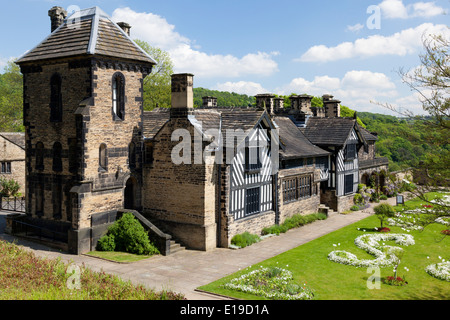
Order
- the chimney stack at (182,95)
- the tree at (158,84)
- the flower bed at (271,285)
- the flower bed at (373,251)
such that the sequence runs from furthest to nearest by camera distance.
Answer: the tree at (158,84) → the chimney stack at (182,95) → the flower bed at (373,251) → the flower bed at (271,285)

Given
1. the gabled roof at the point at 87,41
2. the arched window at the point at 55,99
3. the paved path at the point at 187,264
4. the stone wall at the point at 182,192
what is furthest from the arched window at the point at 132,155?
the paved path at the point at 187,264

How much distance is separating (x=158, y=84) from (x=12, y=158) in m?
19.9

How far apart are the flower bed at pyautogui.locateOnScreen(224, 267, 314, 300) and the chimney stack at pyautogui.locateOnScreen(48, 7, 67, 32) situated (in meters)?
17.7

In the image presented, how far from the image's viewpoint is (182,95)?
20703 mm

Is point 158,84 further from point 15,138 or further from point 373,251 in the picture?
point 373,251

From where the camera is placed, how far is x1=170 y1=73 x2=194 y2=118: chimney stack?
20531 mm

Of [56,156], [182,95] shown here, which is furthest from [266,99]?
[56,156]

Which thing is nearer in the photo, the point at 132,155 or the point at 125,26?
the point at 132,155

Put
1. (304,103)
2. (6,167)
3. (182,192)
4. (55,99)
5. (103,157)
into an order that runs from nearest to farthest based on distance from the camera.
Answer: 1. (103,157)
2. (182,192)
3. (55,99)
4. (304,103)
5. (6,167)

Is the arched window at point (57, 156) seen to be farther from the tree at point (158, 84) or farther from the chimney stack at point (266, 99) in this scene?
the tree at point (158, 84)

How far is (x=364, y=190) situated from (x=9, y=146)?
3272 centimetres

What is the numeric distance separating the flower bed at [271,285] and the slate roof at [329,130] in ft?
57.9

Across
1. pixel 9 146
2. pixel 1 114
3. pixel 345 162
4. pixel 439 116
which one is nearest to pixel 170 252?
pixel 439 116

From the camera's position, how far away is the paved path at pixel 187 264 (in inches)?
613
